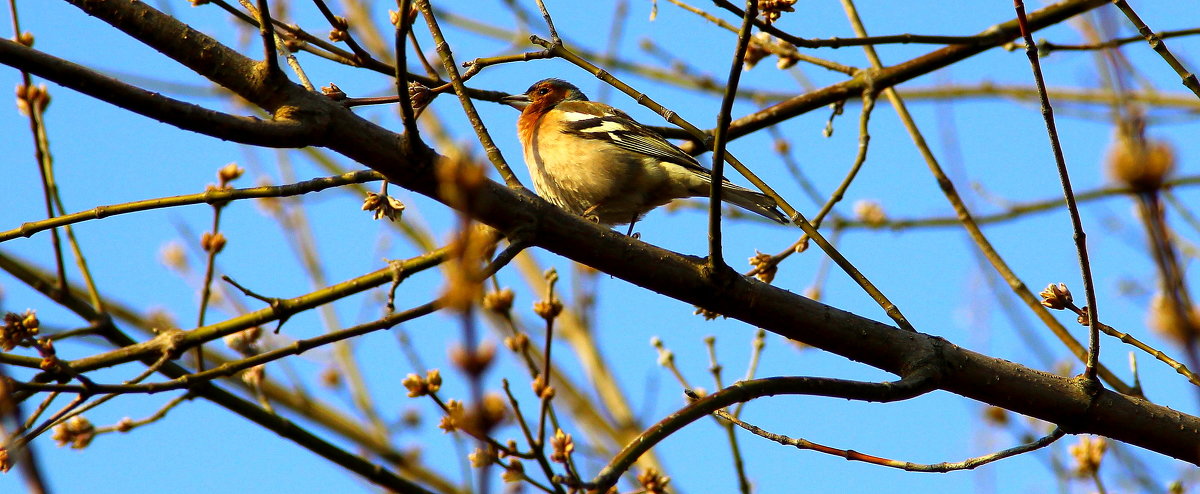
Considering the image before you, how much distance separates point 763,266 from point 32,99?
3.29 metres

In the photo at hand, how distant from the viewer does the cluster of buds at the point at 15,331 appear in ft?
12.1

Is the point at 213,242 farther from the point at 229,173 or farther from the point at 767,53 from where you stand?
the point at 767,53

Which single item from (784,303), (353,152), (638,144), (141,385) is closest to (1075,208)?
(784,303)

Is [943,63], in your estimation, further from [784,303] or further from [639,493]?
[639,493]

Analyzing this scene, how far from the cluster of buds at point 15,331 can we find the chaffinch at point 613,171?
136 inches

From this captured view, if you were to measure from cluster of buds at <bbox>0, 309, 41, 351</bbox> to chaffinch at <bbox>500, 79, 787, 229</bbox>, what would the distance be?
11.3ft

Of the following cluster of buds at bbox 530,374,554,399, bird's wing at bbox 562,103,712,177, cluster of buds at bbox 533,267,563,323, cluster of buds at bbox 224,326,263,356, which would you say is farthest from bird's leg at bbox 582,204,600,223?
cluster of buds at bbox 530,374,554,399

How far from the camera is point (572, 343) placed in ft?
37.9

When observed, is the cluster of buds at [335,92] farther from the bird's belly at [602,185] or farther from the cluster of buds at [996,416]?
→ the cluster of buds at [996,416]

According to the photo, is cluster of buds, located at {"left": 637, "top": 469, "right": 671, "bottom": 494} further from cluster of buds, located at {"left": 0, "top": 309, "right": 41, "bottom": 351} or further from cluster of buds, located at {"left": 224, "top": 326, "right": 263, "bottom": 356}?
cluster of buds, located at {"left": 0, "top": 309, "right": 41, "bottom": 351}

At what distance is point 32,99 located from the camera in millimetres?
4504

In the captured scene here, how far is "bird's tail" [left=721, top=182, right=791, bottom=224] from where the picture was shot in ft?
19.9

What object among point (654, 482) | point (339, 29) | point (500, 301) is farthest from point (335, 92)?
point (654, 482)

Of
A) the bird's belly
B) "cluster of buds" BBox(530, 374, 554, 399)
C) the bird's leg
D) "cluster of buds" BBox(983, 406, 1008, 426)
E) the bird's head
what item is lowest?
"cluster of buds" BBox(530, 374, 554, 399)
